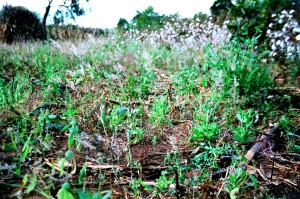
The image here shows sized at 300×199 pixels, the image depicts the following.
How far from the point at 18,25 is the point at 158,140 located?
948cm

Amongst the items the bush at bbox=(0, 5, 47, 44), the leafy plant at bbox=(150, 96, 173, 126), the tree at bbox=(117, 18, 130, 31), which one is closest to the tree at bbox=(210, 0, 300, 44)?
the leafy plant at bbox=(150, 96, 173, 126)

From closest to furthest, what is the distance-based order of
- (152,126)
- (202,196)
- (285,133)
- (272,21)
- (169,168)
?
(202,196) → (169,168) → (285,133) → (152,126) → (272,21)

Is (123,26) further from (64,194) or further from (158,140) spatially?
(64,194)

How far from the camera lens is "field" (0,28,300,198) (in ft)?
4.22

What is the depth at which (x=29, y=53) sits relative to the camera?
472cm

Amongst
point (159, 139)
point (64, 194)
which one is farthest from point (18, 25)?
point (64, 194)

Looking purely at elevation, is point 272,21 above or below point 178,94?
above

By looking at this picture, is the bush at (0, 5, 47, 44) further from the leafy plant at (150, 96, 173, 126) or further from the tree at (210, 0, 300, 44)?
the leafy plant at (150, 96, 173, 126)

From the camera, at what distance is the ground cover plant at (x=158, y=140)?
4.22 feet

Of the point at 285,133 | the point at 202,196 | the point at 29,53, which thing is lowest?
the point at 202,196

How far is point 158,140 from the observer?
6.27 feet

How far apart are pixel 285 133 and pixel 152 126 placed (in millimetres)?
1001

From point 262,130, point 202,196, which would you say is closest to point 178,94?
point 262,130

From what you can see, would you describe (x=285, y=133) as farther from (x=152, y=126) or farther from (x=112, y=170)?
(x=112, y=170)
